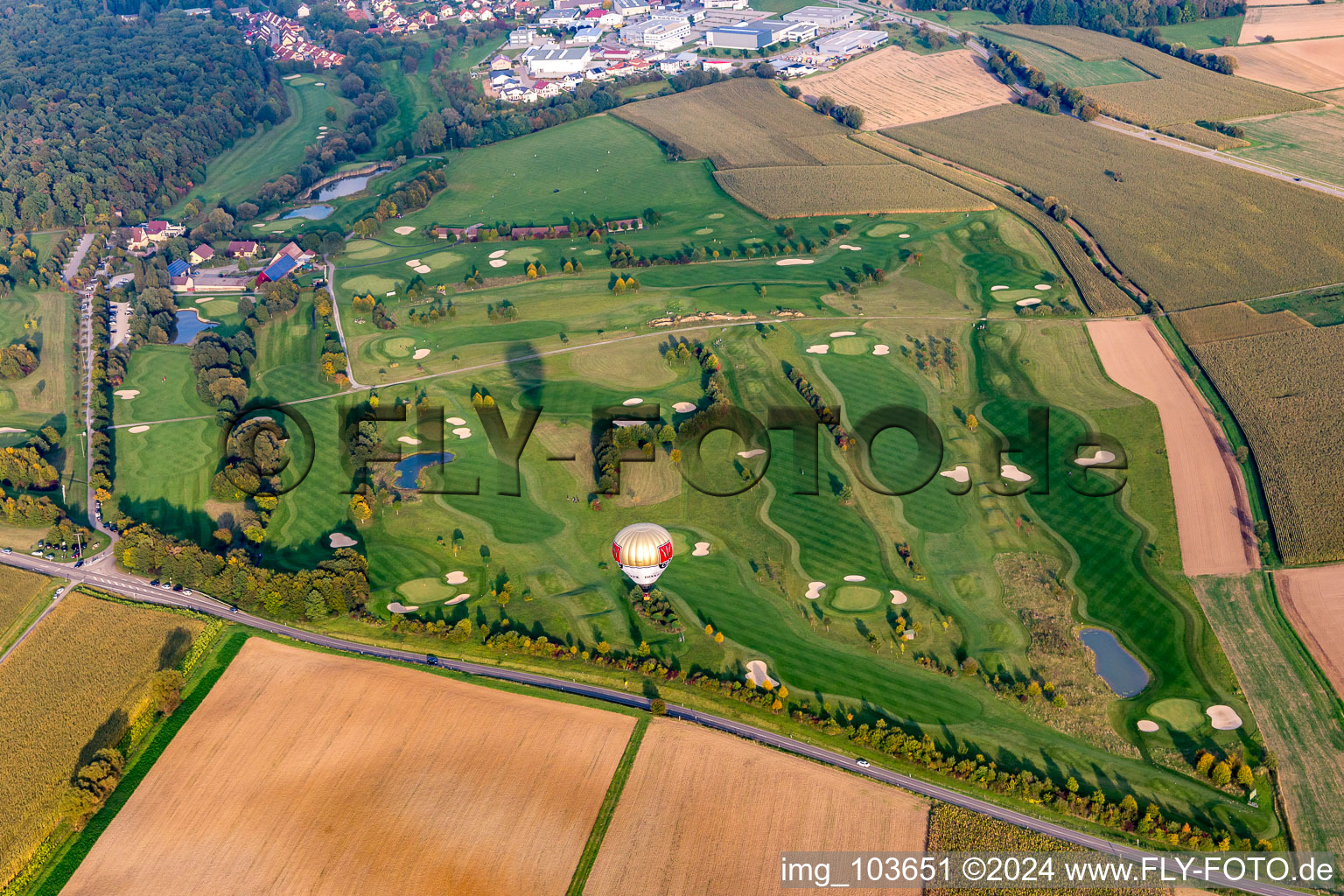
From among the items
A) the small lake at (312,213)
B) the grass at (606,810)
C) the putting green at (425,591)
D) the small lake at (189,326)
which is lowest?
the grass at (606,810)

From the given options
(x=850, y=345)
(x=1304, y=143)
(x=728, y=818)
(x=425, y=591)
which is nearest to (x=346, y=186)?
(x=850, y=345)

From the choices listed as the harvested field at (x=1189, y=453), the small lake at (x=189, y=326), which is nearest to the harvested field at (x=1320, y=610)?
the harvested field at (x=1189, y=453)

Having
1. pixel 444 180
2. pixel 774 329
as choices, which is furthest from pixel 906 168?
pixel 444 180

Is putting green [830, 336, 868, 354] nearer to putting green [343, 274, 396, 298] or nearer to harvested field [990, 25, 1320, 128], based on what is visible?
putting green [343, 274, 396, 298]

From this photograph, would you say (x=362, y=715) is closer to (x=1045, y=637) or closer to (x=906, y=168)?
(x=1045, y=637)

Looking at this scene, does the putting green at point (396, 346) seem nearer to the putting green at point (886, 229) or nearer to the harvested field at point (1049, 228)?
the putting green at point (886, 229)

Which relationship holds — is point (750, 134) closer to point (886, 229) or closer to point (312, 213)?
point (886, 229)
